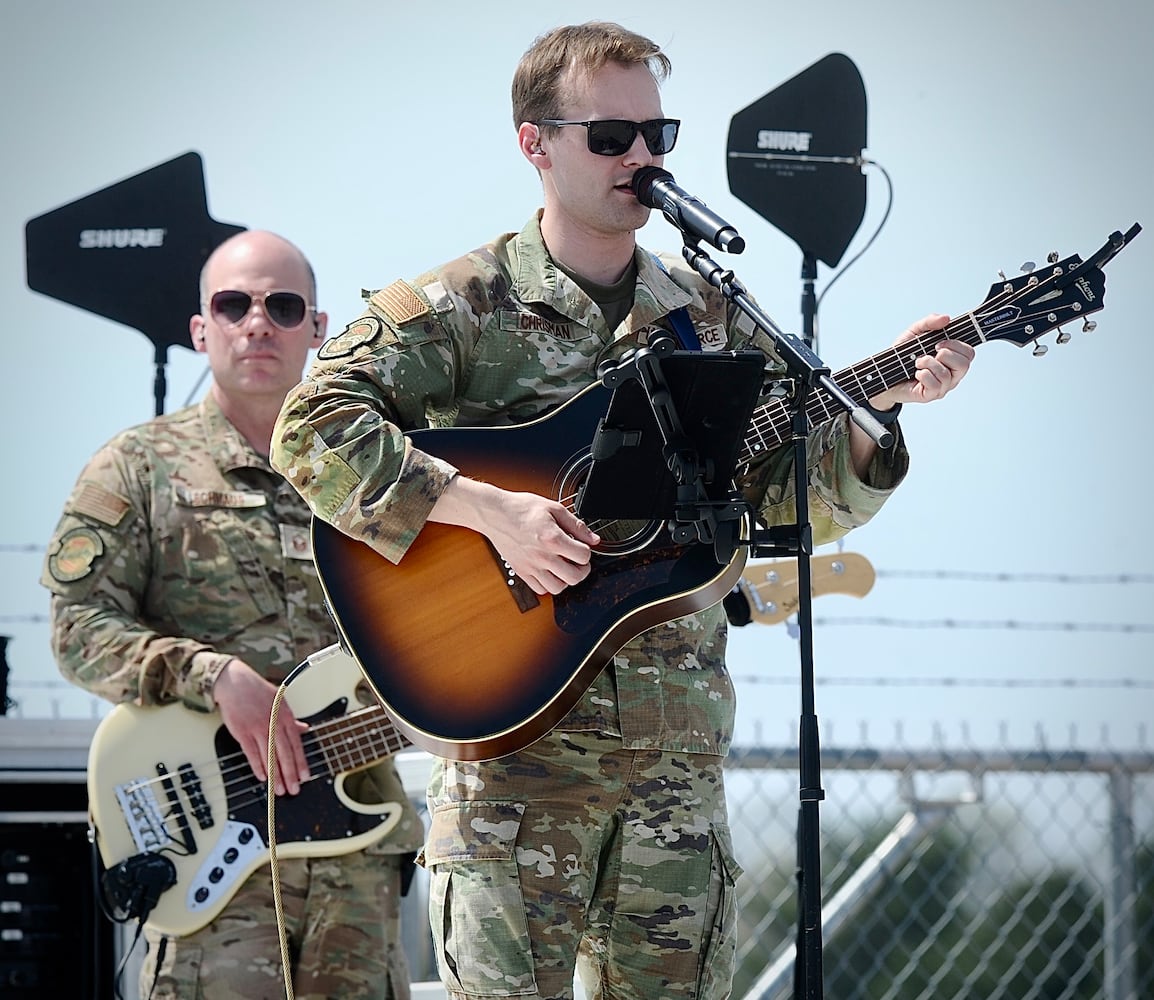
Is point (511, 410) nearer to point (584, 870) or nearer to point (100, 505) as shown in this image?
point (584, 870)

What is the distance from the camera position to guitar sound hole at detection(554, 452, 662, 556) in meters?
2.51

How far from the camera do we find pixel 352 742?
337 centimetres

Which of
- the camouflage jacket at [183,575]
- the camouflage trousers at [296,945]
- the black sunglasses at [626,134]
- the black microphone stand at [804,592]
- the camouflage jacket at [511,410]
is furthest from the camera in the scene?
the camouflage jacket at [183,575]

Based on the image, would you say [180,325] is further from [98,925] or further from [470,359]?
[470,359]

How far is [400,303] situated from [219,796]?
1333 millimetres

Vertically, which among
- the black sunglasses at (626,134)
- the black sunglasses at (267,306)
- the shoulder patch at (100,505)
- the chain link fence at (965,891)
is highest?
the black sunglasses at (626,134)

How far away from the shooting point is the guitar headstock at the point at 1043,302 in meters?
2.76

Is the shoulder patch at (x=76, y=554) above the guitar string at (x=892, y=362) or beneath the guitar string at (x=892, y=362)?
beneath

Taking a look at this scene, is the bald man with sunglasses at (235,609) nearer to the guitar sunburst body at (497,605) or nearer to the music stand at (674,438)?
the guitar sunburst body at (497,605)

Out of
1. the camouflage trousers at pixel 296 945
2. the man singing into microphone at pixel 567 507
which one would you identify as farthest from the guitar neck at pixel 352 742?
the man singing into microphone at pixel 567 507

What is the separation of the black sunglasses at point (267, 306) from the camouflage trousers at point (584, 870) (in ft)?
5.25

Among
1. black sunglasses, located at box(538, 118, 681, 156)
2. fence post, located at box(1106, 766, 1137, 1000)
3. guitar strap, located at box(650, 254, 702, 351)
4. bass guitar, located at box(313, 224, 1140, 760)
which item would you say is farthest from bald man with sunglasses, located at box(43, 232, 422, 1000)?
fence post, located at box(1106, 766, 1137, 1000)

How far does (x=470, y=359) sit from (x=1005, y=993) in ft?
9.74

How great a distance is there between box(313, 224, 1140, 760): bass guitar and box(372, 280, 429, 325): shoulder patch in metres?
0.19
